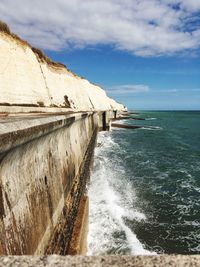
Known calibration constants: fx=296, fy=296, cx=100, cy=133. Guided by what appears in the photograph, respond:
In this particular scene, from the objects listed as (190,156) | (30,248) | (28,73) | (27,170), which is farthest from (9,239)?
(28,73)

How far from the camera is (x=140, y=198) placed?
11.9 metres

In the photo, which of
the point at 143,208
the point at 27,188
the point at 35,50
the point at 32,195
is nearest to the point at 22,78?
the point at 35,50

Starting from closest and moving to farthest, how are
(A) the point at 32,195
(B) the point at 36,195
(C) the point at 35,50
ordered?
1. (A) the point at 32,195
2. (B) the point at 36,195
3. (C) the point at 35,50

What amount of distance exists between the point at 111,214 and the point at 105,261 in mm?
8233

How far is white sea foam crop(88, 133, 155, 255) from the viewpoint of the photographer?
25.8ft

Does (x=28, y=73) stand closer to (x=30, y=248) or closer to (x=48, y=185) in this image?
(x=48, y=185)

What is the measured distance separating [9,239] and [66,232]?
3.41 m

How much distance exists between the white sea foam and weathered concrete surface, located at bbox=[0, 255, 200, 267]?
5709 millimetres

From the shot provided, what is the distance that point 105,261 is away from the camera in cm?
189

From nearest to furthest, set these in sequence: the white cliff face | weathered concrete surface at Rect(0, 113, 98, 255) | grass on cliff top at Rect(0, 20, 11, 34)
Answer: weathered concrete surface at Rect(0, 113, 98, 255) < the white cliff face < grass on cliff top at Rect(0, 20, 11, 34)

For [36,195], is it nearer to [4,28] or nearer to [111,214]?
[111,214]

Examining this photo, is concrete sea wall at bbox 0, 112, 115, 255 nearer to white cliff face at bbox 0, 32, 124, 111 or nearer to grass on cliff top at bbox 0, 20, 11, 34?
white cliff face at bbox 0, 32, 124, 111

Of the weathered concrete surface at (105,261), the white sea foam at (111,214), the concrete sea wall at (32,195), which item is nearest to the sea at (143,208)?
the white sea foam at (111,214)

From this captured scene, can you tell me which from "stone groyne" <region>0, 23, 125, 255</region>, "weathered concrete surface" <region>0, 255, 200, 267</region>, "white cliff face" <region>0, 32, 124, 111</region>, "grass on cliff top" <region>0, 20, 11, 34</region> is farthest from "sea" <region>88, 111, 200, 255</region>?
"grass on cliff top" <region>0, 20, 11, 34</region>
